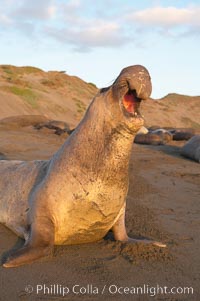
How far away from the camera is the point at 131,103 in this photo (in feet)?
11.1

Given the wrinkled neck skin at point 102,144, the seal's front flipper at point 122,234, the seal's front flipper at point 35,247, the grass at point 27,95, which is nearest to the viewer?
the seal's front flipper at point 35,247

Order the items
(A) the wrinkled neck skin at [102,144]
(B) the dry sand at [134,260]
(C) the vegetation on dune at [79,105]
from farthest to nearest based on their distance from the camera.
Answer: (C) the vegetation on dune at [79,105] → (A) the wrinkled neck skin at [102,144] → (B) the dry sand at [134,260]

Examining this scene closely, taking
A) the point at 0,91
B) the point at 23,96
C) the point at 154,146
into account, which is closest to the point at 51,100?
the point at 23,96

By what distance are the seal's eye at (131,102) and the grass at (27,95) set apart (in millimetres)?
22731

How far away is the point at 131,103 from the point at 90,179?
68 cm

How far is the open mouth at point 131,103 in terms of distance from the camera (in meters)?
3.33

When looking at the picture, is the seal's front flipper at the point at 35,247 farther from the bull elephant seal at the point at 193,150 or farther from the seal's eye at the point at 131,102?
the bull elephant seal at the point at 193,150

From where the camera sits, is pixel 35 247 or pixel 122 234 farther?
pixel 122 234

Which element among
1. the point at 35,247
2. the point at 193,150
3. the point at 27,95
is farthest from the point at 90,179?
the point at 27,95

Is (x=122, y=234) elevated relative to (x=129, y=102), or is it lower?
lower

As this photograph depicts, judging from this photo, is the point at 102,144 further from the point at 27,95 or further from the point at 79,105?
the point at 79,105

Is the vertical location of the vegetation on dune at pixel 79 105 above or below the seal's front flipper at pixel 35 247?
above

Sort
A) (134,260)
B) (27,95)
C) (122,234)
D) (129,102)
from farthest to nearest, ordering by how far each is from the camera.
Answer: (27,95)
(122,234)
(134,260)
(129,102)

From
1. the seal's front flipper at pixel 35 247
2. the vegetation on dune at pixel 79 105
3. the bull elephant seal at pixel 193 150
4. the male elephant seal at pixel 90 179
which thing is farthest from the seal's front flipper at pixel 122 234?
the vegetation on dune at pixel 79 105
